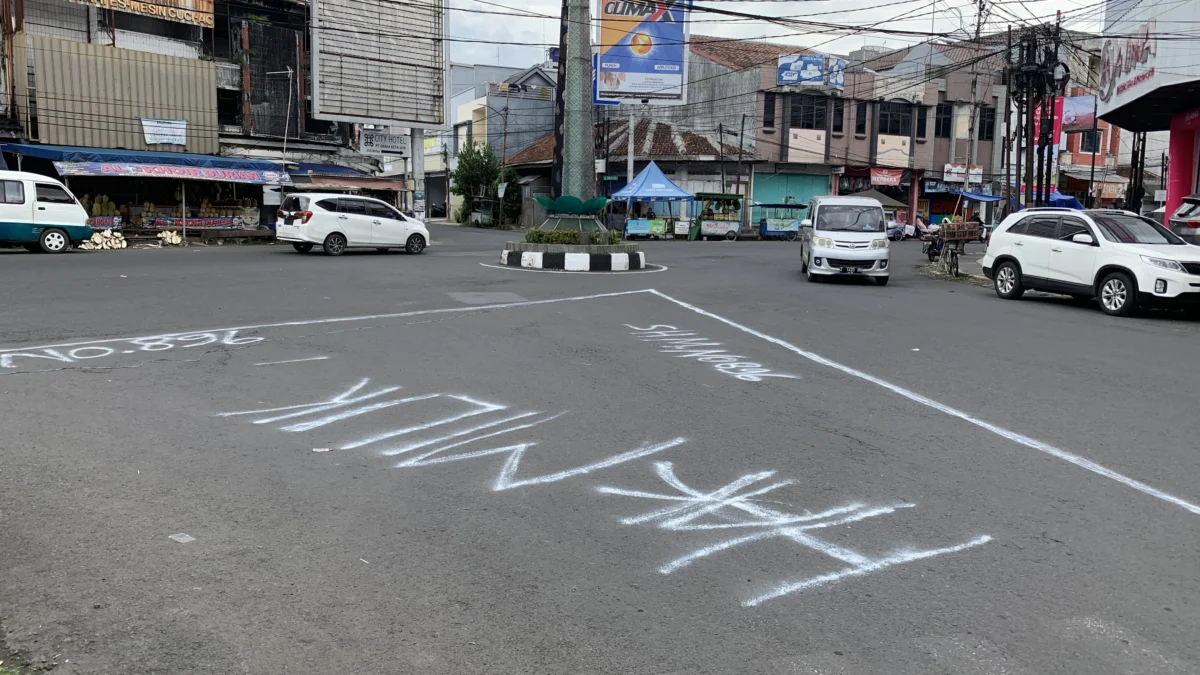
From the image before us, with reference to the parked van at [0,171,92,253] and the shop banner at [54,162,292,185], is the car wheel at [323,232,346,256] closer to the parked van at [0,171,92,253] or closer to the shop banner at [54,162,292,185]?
the parked van at [0,171,92,253]

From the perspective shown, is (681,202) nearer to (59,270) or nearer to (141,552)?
(59,270)

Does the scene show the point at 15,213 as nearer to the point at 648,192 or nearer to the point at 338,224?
the point at 338,224

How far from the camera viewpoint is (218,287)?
1434 cm

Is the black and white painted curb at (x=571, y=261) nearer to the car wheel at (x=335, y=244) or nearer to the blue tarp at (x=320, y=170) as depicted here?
the car wheel at (x=335, y=244)

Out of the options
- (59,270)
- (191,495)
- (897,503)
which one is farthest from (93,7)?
→ (897,503)

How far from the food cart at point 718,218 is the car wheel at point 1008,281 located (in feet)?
85.1

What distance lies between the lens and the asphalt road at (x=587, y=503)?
3338mm

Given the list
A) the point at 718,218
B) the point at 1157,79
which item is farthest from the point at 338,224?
the point at 718,218

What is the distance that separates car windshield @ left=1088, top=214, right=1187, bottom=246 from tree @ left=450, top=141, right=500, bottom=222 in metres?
41.7

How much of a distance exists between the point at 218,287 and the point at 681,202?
33.0 m

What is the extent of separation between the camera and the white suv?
43.5ft

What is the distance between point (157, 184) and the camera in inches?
1131

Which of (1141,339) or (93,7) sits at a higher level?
(93,7)

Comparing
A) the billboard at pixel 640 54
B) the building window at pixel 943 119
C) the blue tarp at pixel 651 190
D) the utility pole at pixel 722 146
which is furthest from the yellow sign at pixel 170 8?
the building window at pixel 943 119
